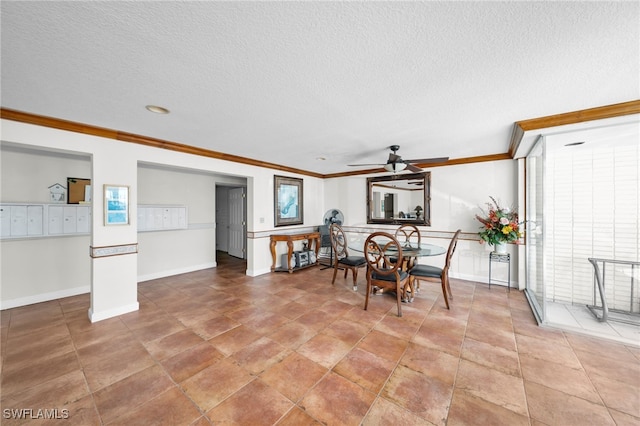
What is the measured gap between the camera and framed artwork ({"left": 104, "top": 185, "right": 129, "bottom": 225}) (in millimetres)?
2787

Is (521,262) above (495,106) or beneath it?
beneath

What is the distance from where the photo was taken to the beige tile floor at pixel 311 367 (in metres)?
1.49

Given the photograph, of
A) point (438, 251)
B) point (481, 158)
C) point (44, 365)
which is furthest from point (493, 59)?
point (44, 365)

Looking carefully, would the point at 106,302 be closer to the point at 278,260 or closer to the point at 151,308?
the point at 151,308

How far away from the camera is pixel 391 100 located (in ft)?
6.66

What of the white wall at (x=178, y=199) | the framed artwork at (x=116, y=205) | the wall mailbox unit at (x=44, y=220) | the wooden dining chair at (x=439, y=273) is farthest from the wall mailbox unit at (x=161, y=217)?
the wooden dining chair at (x=439, y=273)

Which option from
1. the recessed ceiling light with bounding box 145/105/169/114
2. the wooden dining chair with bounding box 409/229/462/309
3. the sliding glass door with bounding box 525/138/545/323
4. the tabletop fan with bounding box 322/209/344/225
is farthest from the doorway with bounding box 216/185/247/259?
the sliding glass door with bounding box 525/138/545/323

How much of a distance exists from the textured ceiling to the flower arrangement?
1.59m

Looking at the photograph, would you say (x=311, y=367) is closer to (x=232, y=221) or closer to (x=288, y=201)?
(x=288, y=201)

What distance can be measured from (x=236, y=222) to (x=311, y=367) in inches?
191

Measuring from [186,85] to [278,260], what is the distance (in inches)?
154

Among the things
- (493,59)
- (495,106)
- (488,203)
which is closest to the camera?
(493,59)

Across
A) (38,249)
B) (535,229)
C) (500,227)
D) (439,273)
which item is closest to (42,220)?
(38,249)

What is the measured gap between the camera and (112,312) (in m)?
2.83
